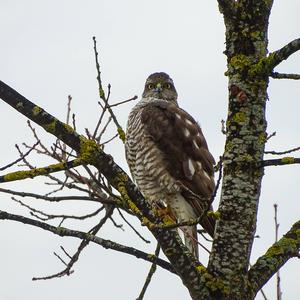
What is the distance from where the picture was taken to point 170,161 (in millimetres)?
6855

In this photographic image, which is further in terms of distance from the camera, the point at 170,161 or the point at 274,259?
the point at 170,161

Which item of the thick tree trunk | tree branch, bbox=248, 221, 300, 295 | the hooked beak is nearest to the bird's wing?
the hooked beak

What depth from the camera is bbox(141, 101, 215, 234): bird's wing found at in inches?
264

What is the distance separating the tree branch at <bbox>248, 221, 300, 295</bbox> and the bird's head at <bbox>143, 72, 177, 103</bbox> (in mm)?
5386

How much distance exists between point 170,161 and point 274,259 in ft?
11.4

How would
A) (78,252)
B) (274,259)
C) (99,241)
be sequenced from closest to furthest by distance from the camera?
(99,241), (274,259), (78,252)

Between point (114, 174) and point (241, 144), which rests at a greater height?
point (241, 144)

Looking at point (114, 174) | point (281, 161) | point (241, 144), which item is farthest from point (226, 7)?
point (114, 174)

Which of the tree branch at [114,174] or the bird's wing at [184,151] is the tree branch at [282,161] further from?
the bird's wing at [184,151]

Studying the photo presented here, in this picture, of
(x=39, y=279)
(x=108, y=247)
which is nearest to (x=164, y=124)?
(x=39, y=279)

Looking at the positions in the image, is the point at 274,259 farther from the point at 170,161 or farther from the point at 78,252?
the point at 170,161

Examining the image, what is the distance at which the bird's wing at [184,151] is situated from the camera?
670 cm

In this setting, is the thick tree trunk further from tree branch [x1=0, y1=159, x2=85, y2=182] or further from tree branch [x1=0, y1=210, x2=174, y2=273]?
tree branch [x1=0, y1=159, x2=85, y2=182]

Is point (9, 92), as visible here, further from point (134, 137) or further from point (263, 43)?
point (134, 137)
